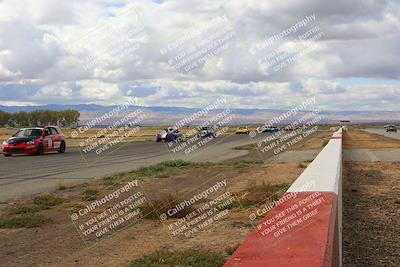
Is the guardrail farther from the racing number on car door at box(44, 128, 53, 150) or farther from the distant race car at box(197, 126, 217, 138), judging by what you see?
the distant race car at box(197, 126, 217, 138)

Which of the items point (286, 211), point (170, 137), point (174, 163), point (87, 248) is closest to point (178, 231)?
point (87, 248)

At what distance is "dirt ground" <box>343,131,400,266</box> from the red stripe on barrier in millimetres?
1632

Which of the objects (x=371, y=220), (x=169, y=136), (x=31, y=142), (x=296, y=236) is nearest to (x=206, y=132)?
(x=169, y=136)

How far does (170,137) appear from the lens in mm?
49250

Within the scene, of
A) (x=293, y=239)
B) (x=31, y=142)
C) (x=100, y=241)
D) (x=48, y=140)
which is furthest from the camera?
(x=48, y=140)

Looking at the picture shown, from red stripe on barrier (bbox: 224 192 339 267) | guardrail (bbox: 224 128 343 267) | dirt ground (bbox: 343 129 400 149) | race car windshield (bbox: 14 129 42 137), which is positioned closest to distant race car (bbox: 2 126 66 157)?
race car windshield (bbox: 14 129 42 137)

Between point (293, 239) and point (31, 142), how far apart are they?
26059 mm

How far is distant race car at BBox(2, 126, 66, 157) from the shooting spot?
89.9 ft

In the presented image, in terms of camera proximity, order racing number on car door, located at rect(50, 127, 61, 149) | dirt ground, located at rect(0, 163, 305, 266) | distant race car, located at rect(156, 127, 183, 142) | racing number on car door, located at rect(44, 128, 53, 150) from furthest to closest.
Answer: distant race car, located at rect(156, 127, 183, 142) → racing number on car door, located at rect(50, 127, 61, 149) → racing number on car door, located at rect(44, 128, 53, 150) → dirt ground, located at rect(0, 163, 305, 266)

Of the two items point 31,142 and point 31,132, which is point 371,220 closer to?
point 31,142

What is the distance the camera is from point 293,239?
10.5 ft

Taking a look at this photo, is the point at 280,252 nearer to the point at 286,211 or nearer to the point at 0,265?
the point at 286,211

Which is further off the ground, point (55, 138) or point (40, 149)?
point (55, 138)

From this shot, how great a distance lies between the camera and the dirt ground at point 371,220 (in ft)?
19.4
